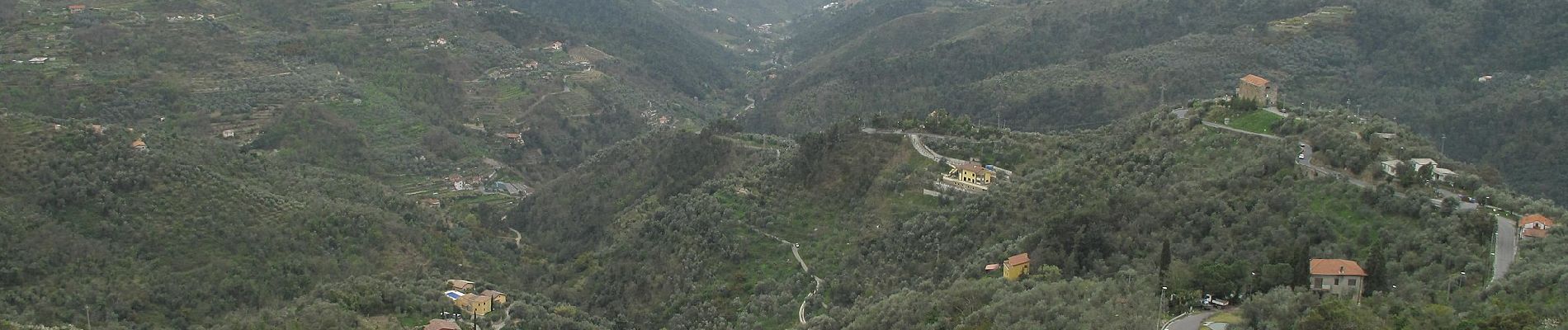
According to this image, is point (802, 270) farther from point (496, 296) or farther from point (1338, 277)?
point (1338, 277)

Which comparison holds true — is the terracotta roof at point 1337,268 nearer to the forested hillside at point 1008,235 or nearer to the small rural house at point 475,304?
the forested hillside at point 1008,235

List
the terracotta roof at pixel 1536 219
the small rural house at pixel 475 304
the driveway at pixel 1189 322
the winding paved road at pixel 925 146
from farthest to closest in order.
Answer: the winding paved road at pixel 925 146 → the small rural house at pixel 475 304 → the terracotta roof at pixel 1536 219 → the driveway at pixel 1189 322

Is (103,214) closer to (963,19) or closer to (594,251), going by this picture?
(594,251)

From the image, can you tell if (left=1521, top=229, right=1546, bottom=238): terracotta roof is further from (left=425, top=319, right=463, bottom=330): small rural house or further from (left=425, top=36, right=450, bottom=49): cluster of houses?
(left=425, top=36, right=450, bottom=49): cluster of houses

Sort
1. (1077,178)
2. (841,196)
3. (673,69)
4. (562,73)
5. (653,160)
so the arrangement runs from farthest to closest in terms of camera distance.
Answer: (673,69) → (562,73) → (653,160) → (841,196) → (1077,178)

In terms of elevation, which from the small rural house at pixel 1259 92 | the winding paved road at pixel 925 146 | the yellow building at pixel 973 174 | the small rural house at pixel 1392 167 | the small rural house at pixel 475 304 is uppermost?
the small rural house at pixel 1392 167

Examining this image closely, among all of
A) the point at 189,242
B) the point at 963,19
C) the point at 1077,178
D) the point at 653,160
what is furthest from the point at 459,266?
the point at 963,19

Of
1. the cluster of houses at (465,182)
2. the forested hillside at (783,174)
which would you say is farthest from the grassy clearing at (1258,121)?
the cluster of houses at (465,182)
